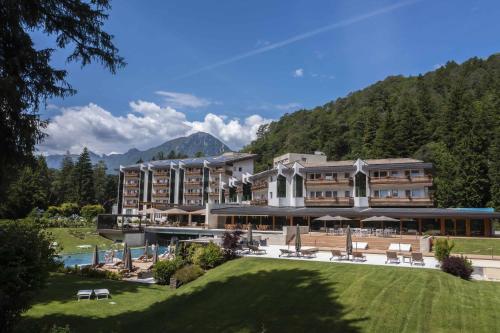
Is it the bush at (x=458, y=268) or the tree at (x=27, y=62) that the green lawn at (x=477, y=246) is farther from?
the tree at (x=27, y=62)

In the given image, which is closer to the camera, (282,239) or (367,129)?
(282,239)

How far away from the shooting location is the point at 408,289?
55.6 ft

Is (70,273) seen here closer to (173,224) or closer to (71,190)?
(173,224)

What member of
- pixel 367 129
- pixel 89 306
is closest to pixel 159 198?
pixel 367 129

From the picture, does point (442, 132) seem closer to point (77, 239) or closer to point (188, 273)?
point (188, 273)

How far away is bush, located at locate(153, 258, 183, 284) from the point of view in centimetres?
2417

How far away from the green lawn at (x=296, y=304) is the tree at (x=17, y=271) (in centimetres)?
152

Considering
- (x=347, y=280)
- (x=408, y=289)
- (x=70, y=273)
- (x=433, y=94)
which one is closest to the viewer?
(x=408, y=289)

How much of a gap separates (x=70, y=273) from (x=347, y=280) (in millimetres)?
20017

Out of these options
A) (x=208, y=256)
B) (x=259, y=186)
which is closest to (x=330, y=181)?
(x=259, y=186)

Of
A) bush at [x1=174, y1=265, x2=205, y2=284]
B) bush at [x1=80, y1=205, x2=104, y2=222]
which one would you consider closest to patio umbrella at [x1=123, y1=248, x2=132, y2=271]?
bush at [x1=174, y1=265, x2=205, y2=284]

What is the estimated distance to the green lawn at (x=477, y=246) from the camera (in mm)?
31328

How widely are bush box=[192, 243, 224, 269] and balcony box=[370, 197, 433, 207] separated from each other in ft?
102

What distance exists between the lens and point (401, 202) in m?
49.2
